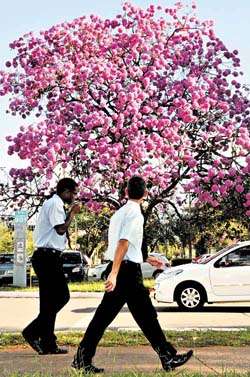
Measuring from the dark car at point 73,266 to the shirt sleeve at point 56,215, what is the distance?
22.0 meters

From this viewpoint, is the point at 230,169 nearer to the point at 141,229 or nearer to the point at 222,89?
the point at 222,89

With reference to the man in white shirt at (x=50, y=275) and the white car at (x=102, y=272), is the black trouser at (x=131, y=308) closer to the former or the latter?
the man in white shirt at (x=50, y=275)

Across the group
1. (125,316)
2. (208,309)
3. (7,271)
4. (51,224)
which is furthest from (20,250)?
(51,224)

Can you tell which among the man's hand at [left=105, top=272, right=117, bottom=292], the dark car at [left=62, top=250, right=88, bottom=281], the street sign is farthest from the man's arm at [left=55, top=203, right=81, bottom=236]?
the dark car at [left=62, top=250, right=88, bottom=281]

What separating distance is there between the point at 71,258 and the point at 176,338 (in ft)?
74.8

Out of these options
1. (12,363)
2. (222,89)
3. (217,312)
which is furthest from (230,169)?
(12,363)

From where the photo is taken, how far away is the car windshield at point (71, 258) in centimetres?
3188

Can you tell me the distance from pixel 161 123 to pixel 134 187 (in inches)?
695

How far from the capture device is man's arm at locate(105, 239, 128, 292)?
6820 millimetres

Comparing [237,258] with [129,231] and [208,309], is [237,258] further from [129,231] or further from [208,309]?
[129,231]

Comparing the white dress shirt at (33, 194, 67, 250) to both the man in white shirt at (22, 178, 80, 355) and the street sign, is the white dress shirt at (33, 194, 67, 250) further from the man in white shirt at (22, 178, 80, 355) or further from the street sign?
the street sign

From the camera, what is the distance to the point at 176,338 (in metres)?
9.83

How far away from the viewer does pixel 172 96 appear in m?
26.1

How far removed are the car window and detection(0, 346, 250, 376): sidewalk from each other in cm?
722
